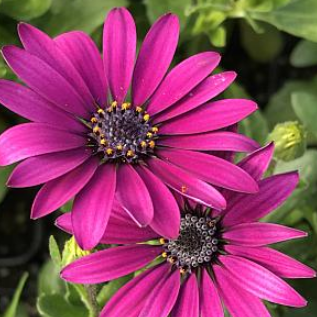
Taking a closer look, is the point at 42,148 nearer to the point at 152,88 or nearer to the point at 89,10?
the point at 152,88

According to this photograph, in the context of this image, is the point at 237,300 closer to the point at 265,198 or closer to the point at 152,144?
the point at 265,198

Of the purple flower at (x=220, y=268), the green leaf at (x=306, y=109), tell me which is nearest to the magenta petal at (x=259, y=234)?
the purple flower at (x=220, y=268)

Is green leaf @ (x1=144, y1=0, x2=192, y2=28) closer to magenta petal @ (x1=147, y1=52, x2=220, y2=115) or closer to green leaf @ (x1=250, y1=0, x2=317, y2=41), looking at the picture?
green leaf @ (x1=250, y1=0, x2=317, y2=41)

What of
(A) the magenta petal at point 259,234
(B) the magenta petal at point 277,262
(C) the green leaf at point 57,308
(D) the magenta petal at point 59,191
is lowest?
(C) the green leaf at point 57,308

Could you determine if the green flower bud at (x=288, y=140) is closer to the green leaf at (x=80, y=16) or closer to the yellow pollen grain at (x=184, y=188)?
Answer: the yellow pollen grain at (x=184, y=188)

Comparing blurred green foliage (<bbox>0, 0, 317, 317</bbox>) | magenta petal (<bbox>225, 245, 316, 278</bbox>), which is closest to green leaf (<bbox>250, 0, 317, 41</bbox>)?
blurred green foliage (<bbox>0, 0, 317, 317</bbox>)

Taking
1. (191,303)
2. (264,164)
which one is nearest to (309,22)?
(264,164)
